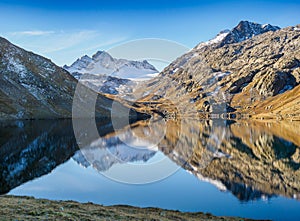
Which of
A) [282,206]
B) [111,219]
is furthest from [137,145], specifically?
[111,219]

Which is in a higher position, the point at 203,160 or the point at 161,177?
the point at 203,160

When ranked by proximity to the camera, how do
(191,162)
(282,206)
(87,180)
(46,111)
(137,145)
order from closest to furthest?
(282,206), (87,180), (191,162), (137,145), (46,111)

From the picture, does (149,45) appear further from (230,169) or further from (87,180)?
(230,169)

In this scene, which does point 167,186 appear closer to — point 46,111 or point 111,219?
point 111,219

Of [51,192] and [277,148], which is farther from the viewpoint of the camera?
[277,148]

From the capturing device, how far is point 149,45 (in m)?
44.9

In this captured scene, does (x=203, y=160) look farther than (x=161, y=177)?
Yes

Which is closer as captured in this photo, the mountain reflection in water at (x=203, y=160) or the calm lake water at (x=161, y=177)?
the calm lake water at (x=161, y=177)

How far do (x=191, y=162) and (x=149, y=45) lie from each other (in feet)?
98.3

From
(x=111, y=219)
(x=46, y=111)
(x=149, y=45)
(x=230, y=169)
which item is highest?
(x=46, y=111)

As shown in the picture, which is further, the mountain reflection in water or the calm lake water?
the mountain reflection in water

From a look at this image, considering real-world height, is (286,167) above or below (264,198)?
above

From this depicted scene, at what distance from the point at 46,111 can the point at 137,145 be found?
12084cm

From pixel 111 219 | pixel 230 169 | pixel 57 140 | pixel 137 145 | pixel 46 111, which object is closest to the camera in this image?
pixel 111 219
